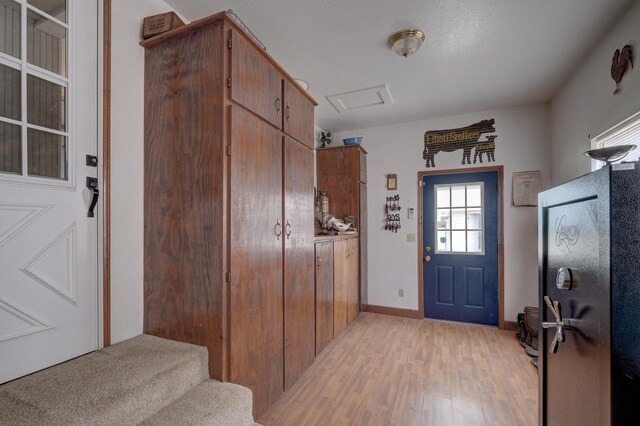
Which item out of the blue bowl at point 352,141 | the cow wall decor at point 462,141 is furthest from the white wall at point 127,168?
the cow wall decor at point 462,141

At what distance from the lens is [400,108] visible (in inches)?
136

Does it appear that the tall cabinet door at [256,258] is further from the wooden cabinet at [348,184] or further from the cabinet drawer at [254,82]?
the wooden cabinet at [348,184]

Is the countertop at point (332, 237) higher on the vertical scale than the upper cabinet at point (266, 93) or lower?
lower

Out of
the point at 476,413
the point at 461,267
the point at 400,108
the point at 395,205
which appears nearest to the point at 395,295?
the point at 461,267

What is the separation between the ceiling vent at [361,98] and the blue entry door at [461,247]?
130cm

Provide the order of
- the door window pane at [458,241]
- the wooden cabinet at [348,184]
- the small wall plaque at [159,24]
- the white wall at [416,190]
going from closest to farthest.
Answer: the small wall plaque at [159,24], the white wall at [416,190], the door window pane at [458,241], the wooden cabinet at [348,184]

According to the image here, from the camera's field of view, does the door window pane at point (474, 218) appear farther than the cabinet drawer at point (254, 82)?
Yes

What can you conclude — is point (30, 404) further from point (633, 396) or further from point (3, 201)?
point (633, 396)

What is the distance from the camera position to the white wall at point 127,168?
60.3 inches

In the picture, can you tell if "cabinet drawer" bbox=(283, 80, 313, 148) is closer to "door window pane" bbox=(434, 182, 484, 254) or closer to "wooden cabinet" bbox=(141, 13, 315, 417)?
"wooden cabinet" bbox=(141, 13, 315, 417)

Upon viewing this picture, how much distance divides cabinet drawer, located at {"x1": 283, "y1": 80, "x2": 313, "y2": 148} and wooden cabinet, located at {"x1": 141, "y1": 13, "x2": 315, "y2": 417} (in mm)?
203

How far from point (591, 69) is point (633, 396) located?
110 inches

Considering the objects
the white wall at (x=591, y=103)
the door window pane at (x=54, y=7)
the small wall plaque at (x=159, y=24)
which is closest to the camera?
the door window pane at (x=54, y=7)

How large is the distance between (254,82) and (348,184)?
7.55 feet
